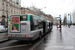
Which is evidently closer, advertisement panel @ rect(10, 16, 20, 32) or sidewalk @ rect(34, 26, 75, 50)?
sidewalk @ rect(34, 26, 75, 50)

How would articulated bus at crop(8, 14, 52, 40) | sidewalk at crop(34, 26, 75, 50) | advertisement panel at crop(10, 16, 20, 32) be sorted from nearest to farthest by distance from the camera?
1. sidewalk at crop(34, 26, 75, 50)
2. articulated bus at crop(8, 14, 52, 40)
3. advertisement panel at crop(10, 16, 20, 32)

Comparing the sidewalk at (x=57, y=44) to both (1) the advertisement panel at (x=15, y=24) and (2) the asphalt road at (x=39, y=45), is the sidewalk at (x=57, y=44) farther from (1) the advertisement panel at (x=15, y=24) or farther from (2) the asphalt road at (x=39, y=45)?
(1) the advertisement panel at (x=15, y=24)

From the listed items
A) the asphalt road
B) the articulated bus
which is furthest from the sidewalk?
the articulated bus

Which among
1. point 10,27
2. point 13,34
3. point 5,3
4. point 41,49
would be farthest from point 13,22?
point 5,3

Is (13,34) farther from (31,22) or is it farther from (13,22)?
(31,22)

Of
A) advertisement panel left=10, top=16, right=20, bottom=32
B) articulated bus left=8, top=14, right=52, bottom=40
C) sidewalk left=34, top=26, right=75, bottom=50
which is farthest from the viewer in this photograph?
advertisement panel left=10, top=16, right=20, bottom=32

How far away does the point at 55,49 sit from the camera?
6.58m

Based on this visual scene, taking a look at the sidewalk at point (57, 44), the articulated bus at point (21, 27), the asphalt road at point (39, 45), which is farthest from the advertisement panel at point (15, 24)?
the sidewalk at point (57, 44)

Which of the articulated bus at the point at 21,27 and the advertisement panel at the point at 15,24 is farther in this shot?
the advertisement panel at the point at 15,24

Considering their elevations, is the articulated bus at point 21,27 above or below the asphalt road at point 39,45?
above

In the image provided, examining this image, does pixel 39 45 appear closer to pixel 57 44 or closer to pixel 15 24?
pixel 57 44

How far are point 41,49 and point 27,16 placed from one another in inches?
120

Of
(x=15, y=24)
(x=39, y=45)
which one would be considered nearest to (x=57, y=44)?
(x=39, y=45)

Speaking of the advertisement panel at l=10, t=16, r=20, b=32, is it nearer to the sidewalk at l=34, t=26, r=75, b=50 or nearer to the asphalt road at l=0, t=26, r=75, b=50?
the asphalt road at l=0, t=26, r=75, b=50
